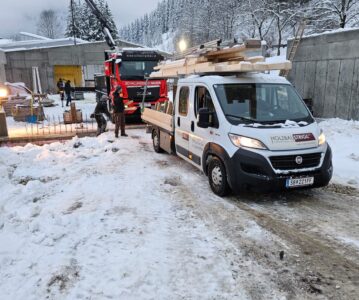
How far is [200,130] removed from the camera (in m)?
6.74

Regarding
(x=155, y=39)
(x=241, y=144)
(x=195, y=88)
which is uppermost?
(x=155, y=39)

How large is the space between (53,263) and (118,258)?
2.38ft

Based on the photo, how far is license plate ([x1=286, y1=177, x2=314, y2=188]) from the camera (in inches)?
211

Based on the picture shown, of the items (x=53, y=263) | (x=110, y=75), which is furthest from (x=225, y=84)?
(x=110, y=75)

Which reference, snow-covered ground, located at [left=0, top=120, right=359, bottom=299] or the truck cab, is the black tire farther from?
the truck cab

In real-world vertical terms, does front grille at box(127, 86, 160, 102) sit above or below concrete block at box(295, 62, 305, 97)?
below

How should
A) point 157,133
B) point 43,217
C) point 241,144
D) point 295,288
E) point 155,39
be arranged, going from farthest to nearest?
1. point 155,39
2. point 157,133
3. point 241,144
4. point 43,217
5. point 295,288

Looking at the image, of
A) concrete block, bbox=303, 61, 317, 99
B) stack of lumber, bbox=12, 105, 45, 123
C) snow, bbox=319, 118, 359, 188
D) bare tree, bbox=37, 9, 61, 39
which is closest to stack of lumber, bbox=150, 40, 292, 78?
snow, bbox=319, 118, 359, 188

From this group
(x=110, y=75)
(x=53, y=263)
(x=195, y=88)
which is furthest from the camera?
(x=110, y=75)

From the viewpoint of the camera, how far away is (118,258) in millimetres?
3912

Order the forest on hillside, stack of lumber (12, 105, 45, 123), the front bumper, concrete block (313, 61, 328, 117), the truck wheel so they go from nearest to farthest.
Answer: the front bumper < the truck wheel < concrete block (313, 61, 328, 117) < stack of lumber (12, 105, 45, 123) < the forest on hillside

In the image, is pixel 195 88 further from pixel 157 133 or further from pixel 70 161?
pixel 70 161

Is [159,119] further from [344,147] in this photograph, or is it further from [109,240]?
[109,240]

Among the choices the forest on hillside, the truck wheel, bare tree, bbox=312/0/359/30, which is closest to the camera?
the truck wheel
